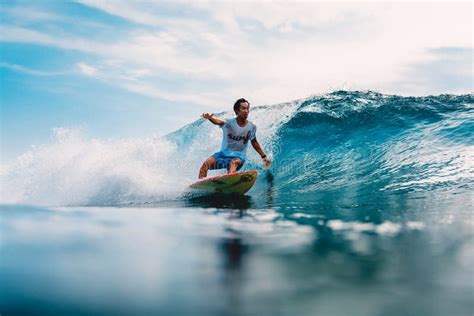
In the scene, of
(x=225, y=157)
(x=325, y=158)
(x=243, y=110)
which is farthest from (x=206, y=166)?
(x=325, y=158)

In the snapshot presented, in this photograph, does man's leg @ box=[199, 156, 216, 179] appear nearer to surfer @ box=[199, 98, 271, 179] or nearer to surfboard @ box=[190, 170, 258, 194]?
surfer @ box=[199, 98, 271, 179]

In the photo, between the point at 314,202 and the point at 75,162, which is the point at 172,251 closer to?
the point at 314,202

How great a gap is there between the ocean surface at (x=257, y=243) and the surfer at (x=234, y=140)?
34.9 inches

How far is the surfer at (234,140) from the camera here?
8.24 metres

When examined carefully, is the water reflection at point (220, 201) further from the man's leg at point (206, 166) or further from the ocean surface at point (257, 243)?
the man's leg at point (206, 166)

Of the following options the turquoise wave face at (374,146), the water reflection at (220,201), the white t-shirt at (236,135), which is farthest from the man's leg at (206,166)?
the turquoise wave face at (374,146)

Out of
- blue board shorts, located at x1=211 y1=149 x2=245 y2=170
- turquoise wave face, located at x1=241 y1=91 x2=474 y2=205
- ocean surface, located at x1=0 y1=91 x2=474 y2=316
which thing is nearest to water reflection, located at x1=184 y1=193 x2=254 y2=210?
ocean surface, located at x1=0 y1=91 x2=474 y2=316

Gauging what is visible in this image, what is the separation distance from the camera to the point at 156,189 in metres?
8.23

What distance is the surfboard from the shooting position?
7805mm

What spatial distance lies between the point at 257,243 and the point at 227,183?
4463 mm

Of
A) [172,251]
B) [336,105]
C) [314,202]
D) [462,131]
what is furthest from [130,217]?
[336,105]

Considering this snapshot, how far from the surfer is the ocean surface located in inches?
34.9

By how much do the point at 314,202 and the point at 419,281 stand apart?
4.32 meters

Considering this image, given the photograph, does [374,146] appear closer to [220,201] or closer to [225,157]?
[225,157]
